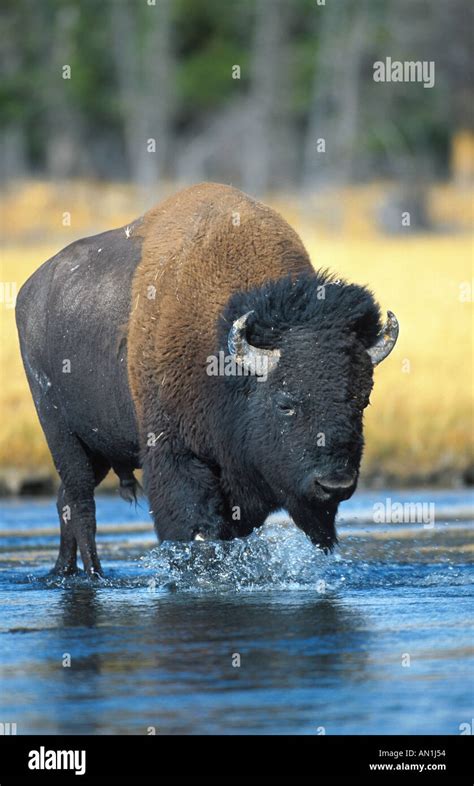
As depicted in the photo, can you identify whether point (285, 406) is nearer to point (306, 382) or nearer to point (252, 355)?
point (306, 382)

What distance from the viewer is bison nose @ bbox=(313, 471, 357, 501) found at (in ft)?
26.9

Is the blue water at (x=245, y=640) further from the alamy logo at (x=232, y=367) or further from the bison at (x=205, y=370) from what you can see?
the alamy logo at (x=232, y=367)

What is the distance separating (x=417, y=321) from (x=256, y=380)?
45.9 feet

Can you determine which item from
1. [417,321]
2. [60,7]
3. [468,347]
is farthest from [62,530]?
[60,7]

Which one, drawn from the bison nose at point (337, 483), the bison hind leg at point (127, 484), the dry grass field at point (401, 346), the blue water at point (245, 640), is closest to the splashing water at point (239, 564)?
the blue water at point (245, 640)

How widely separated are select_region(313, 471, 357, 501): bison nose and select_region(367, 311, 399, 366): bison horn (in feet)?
2.53

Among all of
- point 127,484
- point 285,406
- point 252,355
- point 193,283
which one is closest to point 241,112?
point 127,484

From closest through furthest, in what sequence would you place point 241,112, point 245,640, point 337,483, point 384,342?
point 245,640, point 337,483, point 384,342, point 241,112

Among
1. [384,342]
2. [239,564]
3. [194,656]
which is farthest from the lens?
[239,564]

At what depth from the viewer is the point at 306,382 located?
8.43 metres

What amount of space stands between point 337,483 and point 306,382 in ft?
1.94

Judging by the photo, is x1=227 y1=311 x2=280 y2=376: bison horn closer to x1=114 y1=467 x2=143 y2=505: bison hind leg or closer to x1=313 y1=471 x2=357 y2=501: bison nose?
x1=313 y1=471 x2=357 y2=501: bison nose
